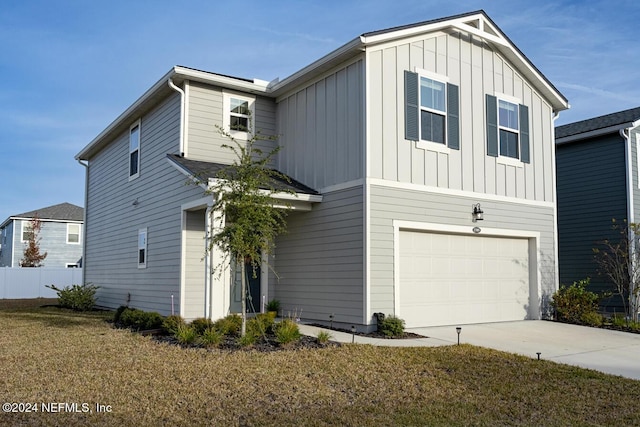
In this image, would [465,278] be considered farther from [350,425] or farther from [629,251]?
[350,425]

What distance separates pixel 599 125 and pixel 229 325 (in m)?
13.3

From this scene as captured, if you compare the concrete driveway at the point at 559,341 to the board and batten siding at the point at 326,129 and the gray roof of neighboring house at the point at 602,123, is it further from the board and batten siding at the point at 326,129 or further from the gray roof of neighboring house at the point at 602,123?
the gray roof of neighboring house at the point at 602,123

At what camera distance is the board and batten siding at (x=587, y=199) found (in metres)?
16.6

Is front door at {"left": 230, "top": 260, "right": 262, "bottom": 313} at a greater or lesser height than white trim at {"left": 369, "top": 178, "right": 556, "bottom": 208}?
lesser

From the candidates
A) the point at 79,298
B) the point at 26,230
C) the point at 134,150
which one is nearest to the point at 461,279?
the point at 134,150

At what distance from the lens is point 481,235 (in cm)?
1319

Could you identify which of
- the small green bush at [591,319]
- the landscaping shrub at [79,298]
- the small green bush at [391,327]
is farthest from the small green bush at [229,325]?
the landscaping shrub at [79,298]

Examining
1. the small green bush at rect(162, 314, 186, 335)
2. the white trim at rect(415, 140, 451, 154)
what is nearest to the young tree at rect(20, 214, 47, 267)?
the small green bush at rect(162, 314, 186, 335)

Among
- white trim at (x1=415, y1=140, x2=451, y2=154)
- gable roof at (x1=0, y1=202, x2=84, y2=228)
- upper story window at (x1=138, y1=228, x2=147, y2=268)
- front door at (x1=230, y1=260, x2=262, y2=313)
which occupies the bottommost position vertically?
front door at (x1=230, y1=260, x2=262, y2=313)

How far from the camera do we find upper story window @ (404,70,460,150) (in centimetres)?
1188

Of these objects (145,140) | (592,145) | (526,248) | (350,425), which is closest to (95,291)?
(145,140)

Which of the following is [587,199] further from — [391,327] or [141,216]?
[141,216]

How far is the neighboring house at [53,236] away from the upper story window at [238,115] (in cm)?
2532

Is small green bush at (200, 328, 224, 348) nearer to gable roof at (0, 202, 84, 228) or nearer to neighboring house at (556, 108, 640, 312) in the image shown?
neighboring house at (556, 108, 640, 312)
